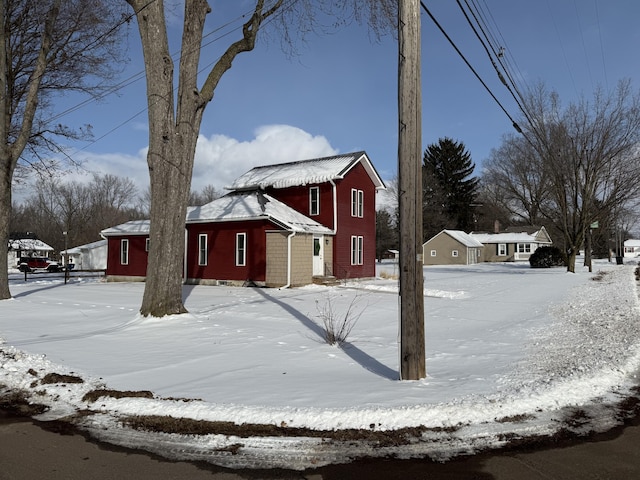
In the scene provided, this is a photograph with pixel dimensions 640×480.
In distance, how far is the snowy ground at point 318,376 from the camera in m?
3.91

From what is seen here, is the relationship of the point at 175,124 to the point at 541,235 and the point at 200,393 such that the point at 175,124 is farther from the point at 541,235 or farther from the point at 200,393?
the point at 541,235

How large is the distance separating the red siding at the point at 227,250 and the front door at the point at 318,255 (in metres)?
2.57

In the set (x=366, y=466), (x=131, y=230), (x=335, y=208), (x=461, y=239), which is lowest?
(x=366, y=466)

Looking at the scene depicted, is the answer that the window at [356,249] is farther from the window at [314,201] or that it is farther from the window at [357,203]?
the window at [314,201]

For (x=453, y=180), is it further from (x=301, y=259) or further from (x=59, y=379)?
(x=59, y=379)

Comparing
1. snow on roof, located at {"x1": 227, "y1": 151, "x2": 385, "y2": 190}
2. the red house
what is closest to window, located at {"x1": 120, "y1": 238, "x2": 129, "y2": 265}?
the red house

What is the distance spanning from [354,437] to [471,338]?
17.0 ft

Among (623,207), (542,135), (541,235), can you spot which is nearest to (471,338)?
(542,135)

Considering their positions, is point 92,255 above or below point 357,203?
below

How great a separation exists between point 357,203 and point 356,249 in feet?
8.07

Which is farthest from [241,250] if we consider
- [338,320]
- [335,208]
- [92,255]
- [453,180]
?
[453,180]

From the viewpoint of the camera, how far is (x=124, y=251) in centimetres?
2481

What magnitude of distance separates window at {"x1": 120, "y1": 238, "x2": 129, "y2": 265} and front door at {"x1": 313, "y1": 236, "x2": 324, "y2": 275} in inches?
418

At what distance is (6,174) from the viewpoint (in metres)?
14.1
